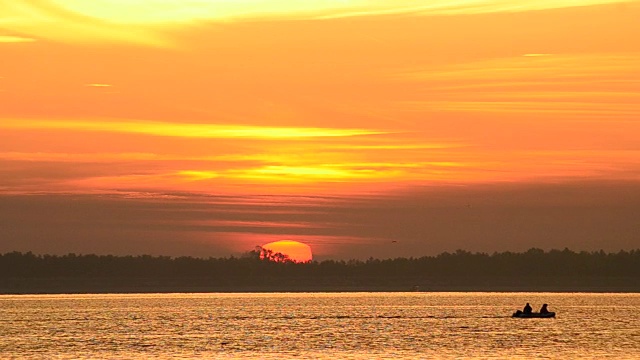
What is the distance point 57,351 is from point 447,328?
61335 mm

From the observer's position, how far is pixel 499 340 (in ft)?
402

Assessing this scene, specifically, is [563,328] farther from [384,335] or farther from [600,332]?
[384,335]

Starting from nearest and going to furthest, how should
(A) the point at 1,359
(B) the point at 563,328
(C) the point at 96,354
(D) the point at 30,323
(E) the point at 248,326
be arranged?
1. (A) the point at 1,359
2. (C) the point at 96,354
3. (B) the point at 563,328
4. (E) the point at 248,326
5. (D) the point at 30,323

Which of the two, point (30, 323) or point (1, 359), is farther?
point (30, 323)

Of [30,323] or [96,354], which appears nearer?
[96,354]

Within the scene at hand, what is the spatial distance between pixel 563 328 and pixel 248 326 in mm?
43475

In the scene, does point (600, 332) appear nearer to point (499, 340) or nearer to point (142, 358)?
point (499, 340)

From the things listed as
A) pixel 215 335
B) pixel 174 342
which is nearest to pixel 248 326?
pixel 215 335

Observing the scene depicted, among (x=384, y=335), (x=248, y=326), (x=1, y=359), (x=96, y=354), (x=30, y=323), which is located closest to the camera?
(x=1, y=359)

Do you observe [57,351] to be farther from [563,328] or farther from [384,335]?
[563,328]

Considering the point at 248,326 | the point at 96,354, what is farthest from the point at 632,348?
→ the point at 248,326

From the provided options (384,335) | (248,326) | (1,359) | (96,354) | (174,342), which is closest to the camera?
(1,359)

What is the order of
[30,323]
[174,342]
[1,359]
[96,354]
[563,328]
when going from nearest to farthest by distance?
[1,359] < [96,354] < [174,342] < [563,328] < [30,323]

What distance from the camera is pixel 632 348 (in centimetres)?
10812
